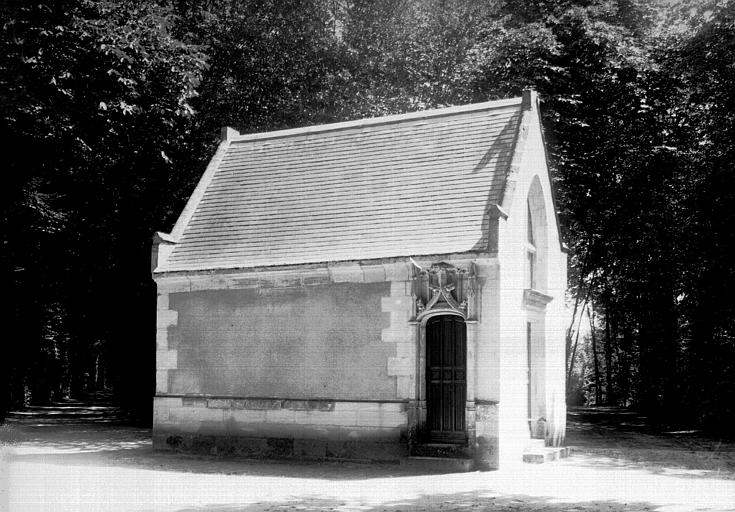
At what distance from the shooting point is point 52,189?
26.6m

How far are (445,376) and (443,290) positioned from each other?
1793 mm

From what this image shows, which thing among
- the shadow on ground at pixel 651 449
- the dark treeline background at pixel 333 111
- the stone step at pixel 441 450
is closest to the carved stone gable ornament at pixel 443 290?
the stone step at pixel 441 450

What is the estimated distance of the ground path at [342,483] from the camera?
11.8 meters

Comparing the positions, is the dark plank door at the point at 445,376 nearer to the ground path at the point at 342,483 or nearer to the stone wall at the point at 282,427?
the stone wall at the point at 282,427

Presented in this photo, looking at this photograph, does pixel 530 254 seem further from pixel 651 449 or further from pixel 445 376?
pixel 651 449

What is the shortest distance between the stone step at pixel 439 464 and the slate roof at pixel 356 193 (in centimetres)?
393

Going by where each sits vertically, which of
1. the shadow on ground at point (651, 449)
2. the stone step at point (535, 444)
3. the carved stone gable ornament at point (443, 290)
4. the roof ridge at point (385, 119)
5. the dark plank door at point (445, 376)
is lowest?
the shadow on ground at point (651, 449)

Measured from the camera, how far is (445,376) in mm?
17078

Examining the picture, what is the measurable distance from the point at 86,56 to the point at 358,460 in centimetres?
1442

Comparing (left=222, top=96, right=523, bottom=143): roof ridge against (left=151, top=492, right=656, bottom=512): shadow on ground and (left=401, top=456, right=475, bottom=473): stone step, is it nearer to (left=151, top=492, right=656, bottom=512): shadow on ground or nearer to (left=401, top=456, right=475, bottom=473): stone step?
(left=401, top=456, right=475, bottom=473): stone step

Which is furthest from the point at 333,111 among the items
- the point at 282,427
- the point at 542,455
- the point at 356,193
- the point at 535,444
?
the point at 542,455

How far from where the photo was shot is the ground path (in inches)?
463

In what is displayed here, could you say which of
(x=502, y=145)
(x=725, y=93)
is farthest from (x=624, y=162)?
(x=502, y=145)

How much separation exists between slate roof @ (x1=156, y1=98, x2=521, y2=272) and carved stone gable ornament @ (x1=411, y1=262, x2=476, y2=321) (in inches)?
16.0
